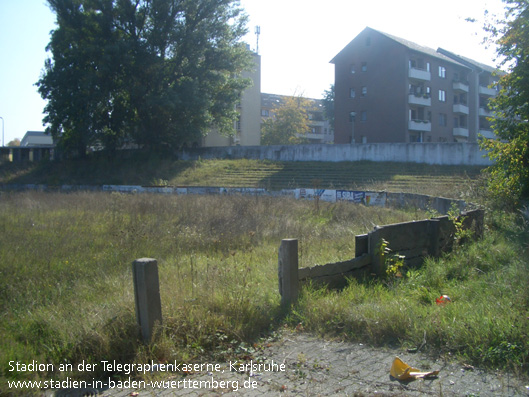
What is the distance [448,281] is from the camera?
7129mm

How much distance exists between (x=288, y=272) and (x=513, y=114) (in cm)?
1073

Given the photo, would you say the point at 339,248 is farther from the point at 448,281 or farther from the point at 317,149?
the point at 317,149

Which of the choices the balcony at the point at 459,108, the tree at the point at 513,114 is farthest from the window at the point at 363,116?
the tree at the point at 513,114

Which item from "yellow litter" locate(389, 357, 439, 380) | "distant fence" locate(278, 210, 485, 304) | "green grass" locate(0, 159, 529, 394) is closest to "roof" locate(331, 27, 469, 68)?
"green grass" locate(0, 159, 529, 394)

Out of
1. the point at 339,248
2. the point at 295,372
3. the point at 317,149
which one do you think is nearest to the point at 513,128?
the point at 339,248

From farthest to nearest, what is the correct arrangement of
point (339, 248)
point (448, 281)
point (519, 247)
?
1. point (339, 248)
2. point (519, 247)
3. point (448, 281)

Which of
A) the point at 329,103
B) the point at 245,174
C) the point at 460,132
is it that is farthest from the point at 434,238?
the point at 329,103

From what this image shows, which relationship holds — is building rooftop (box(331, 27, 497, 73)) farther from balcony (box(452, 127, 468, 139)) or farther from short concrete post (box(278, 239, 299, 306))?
short concrete post (box(278, 239, 299, 306))

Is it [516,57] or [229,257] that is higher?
[516,57]

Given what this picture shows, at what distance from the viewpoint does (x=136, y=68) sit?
4438 centimetres

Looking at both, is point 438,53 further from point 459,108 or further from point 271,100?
point 271,100

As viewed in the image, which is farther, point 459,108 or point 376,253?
point 459,108

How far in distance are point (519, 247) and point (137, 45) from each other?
139 feet

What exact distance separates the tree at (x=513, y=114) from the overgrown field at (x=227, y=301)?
237 cm
